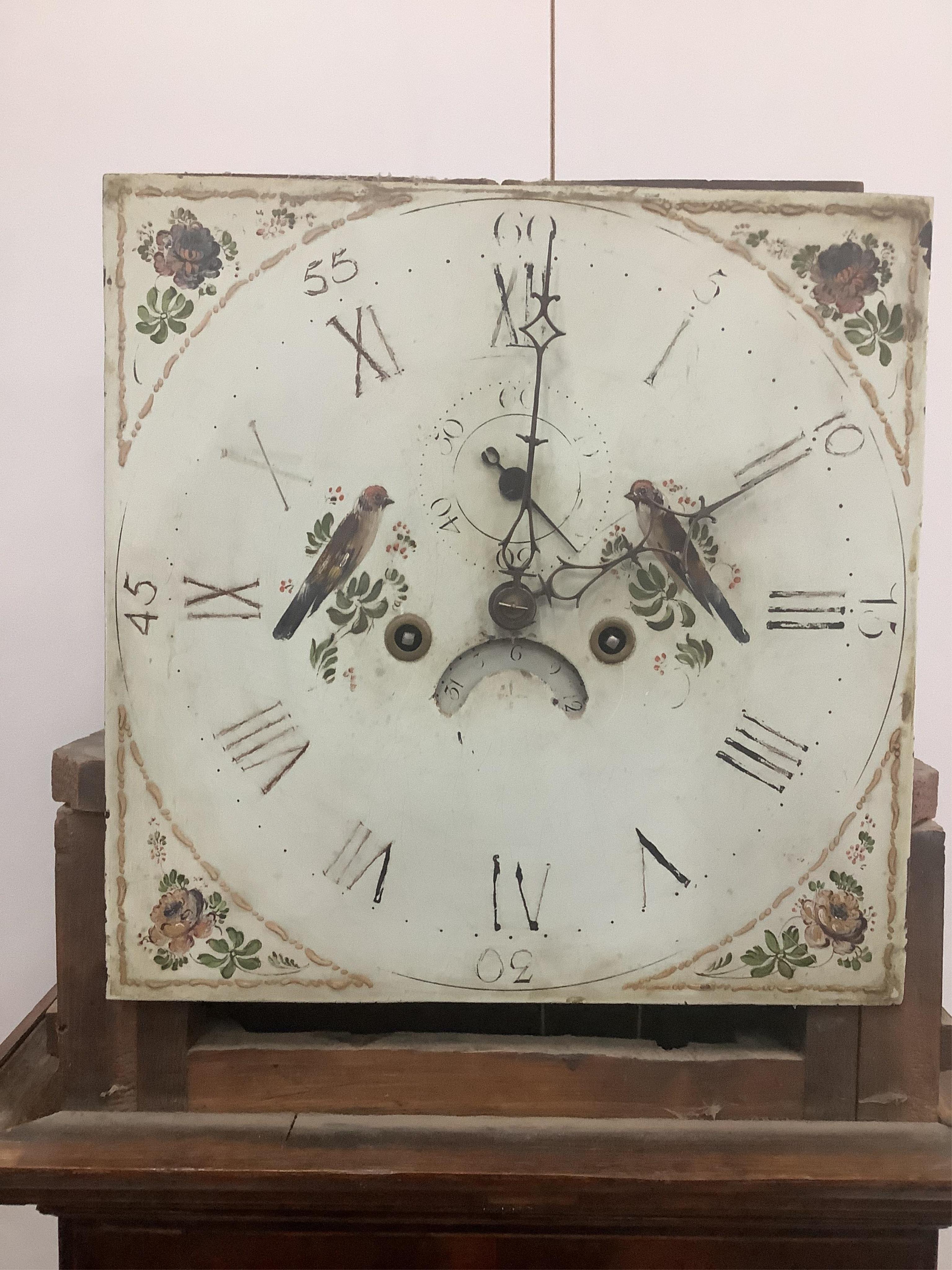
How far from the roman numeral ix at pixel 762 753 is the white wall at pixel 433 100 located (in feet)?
2.57

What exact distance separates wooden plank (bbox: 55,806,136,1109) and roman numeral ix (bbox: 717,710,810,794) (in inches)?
28.6

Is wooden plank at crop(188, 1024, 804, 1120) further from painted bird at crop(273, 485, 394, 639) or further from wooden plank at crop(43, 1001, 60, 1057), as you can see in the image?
painted bird at crop(273, 485, 394, 639)

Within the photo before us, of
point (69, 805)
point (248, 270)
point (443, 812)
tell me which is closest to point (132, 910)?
point (69, 805)

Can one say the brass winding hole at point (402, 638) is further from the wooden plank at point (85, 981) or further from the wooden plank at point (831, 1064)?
the wooden plank at point (831, 1064)

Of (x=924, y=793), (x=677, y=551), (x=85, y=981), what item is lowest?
(x=85, y=981)

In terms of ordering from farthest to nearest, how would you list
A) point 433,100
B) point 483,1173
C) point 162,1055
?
point 433,100
point 162,1055
point 483,1173

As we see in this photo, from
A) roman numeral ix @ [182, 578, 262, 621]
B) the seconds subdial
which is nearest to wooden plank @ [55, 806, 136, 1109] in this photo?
roman numeral ix @ [182, 578, 262, 621]

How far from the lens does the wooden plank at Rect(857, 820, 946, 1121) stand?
1.10m

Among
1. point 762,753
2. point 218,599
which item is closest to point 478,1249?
point 762,753

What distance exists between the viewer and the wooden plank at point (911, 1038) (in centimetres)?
110

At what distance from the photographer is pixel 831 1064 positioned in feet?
3.61

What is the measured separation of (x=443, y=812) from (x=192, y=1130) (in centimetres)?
45

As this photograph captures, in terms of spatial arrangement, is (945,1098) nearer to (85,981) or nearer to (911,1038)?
(911,1038)

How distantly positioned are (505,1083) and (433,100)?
139 centimetres
